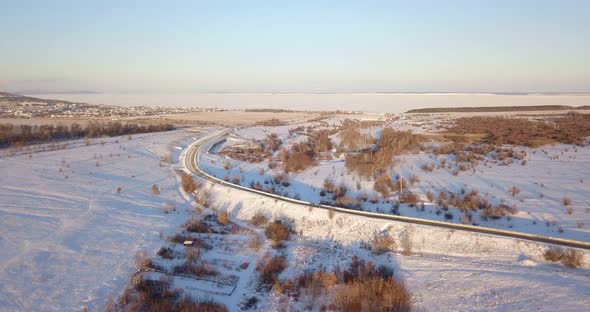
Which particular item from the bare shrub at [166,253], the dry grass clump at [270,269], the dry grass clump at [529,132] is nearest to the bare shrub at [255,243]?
the dry grass clump at [270,269]

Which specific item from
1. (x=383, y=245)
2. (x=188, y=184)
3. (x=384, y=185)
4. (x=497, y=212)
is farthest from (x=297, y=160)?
(x=497, y=212)

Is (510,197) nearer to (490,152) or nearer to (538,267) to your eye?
(538,267)

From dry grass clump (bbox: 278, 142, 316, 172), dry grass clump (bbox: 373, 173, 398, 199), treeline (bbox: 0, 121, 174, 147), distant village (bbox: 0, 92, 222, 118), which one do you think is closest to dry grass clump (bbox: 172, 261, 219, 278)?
dry grass clump (bbox: 373, 173, 398, 199)

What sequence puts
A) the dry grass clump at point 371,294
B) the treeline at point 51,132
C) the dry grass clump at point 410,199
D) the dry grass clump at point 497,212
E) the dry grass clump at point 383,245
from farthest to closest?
the treeline at point 51,132
the dry grass clump at point 410,199
the dry grass clump at point 497,212
the dry grass clump at point 383,245
the dry grass clump at point 371,294

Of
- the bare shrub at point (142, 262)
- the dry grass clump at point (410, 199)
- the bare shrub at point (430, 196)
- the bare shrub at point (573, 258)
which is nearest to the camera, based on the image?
the bare shrub at point (573, 258)

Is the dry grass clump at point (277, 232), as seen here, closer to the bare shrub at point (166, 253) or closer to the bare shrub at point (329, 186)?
the bare shrub at point (166, 253)

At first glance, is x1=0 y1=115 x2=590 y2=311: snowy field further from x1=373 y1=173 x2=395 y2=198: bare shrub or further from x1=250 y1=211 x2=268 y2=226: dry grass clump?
Answer: x1=373 y1=173 x2=395 y2=198: bare shrub
